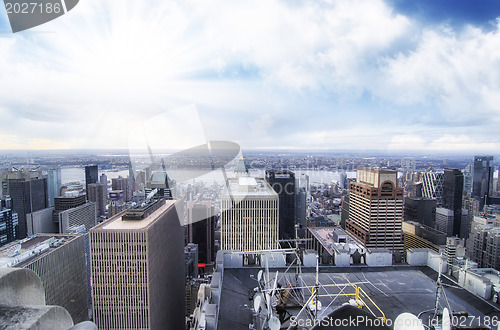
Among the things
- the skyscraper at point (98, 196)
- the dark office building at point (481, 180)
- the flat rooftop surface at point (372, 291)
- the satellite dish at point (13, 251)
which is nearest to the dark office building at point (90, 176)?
the skyscraper at point (98, 196)

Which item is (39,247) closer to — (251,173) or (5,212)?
(251,173)

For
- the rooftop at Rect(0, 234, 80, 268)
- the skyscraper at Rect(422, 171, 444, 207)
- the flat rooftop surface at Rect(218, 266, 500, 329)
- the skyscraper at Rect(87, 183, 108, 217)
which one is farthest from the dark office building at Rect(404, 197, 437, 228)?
the skyscraper at Rect(87, 183, 108, 217)

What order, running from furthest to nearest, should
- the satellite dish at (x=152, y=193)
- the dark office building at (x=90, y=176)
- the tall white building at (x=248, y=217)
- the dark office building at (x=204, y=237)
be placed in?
1. the dark office building at (x=90, y=176)
2. the dark office building at (x=204, y=237)
3. the tall white building at (x=248, y=217)
4. the satellite dish at (x=152, y=193)

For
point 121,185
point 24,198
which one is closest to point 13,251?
point 24,198

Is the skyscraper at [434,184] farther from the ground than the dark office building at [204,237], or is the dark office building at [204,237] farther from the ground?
the skyscraper at [434,184]

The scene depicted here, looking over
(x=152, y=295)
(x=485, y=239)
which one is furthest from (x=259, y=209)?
(x=485, y=239)

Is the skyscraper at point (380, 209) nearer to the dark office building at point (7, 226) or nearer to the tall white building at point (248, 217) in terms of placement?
the tall white building at point (248, 217)

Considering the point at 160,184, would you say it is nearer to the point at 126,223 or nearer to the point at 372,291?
the point at 126,223
